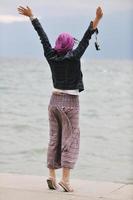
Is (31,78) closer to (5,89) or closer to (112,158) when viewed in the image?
(5,89)

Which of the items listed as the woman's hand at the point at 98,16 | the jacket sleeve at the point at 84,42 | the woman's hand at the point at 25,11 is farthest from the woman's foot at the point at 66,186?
the woman's hand at the point at 25,11

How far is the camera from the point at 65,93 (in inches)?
225

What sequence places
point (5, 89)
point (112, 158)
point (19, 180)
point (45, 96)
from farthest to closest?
1. point (5, 89)
2. point (45, 96)
3. point (112, 158)
4. point (19, 180)

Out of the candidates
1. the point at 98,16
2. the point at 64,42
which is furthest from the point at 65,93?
the point at 98,16

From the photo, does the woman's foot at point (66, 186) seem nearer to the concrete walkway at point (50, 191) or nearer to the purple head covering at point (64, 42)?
the concrete walkway at point (50, 191)

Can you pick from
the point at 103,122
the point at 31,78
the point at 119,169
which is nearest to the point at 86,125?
the point at 103,122

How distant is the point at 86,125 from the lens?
14.0 metres

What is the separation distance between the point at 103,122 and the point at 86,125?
82cm

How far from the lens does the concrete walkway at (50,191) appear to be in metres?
5.34

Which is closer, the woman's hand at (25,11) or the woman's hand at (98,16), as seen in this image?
the woman's hand at (98,16)

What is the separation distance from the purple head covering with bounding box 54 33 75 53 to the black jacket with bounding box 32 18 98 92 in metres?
0.04

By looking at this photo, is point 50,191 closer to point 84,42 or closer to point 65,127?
point 65,127

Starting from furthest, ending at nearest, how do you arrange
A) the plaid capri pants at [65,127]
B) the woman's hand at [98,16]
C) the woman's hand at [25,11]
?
the woman's hand at [25,11] < the plaid capri pants at [65,127] < the woman's hand at [98,16]

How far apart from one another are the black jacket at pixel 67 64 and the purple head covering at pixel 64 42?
4 centimetres
